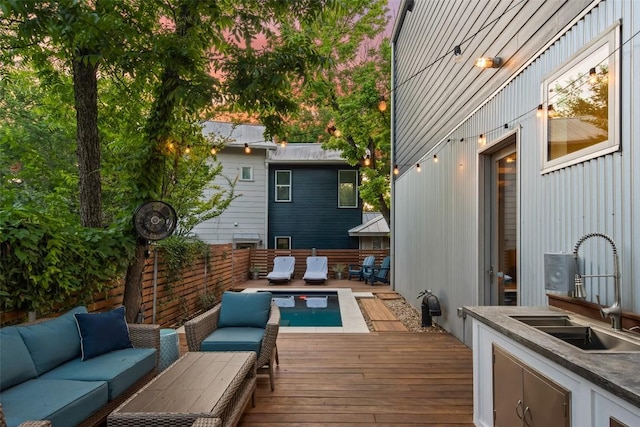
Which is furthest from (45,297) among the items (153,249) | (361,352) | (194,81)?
(361,352)

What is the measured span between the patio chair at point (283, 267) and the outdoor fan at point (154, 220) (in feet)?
24.5

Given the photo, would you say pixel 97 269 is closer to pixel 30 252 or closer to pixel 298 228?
pixel 30 252

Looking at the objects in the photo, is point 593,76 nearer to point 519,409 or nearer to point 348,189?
point 519,409

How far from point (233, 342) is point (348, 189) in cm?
1072

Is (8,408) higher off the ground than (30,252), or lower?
lower

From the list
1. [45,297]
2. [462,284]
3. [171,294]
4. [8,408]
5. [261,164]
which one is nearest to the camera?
[8,408]

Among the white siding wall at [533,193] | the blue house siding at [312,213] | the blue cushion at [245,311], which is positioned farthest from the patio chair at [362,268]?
the blue cushion at [245,311]

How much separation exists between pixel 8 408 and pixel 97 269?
5.24 ft

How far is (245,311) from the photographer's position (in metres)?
4.15

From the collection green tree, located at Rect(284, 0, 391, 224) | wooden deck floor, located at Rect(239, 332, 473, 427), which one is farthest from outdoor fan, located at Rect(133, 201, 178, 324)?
green tree, located at Rect(284, 0, 391, 224)

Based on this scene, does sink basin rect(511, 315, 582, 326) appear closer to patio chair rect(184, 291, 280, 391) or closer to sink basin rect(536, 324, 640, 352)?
sink basin rect(536, 324, 640, 352)

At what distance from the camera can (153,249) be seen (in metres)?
5.39

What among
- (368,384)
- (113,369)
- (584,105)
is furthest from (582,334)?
(113,369)

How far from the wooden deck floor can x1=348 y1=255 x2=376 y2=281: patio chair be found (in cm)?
659
